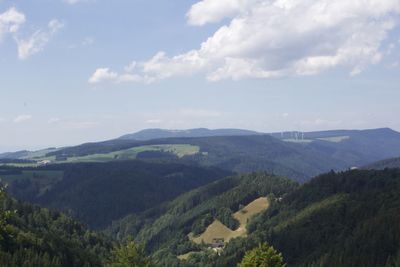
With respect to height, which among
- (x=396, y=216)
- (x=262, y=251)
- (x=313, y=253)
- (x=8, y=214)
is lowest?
(x=313, y=253)

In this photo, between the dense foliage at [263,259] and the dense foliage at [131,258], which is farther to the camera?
the dense foliage at [263,259]

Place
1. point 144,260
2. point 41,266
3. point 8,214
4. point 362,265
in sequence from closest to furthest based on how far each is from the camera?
point 8,214
point 144,260
point 41,266
point 362,265

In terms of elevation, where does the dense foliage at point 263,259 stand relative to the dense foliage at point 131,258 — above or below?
below

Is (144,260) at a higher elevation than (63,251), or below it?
higher

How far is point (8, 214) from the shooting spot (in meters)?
30.4

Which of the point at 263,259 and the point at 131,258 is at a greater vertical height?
the point at 131,258

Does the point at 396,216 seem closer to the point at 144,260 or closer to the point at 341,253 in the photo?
the point at 341,253

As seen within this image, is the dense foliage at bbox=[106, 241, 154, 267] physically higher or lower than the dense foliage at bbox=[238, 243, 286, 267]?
higher

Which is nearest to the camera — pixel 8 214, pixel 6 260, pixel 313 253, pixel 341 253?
pixel 8 214

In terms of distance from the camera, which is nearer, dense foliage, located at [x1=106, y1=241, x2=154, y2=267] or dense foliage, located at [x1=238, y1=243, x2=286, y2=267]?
dense foliage, located at [x1=106, y1=241, x2=154, y2=267]

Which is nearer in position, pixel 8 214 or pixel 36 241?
pixel 8 214

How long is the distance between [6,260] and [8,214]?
93.1 meters

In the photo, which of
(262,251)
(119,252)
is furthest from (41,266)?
(262,251)

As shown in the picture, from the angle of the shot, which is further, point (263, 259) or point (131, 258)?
point (263, 259)
